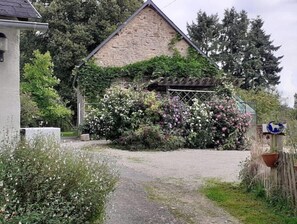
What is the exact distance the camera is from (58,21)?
3378 centimetres

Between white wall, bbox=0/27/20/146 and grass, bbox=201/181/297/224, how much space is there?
12.0 feet

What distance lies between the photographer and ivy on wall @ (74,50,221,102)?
848 inches

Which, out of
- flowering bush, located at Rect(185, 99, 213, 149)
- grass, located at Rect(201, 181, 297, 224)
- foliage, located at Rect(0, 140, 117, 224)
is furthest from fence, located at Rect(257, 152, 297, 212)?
flowering bush, located at Rect(185, 99, 213, 149)

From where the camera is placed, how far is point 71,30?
34031 mm

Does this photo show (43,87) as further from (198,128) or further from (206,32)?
(206,32)

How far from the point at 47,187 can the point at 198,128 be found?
12.0m

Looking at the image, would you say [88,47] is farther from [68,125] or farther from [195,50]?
[195,50]

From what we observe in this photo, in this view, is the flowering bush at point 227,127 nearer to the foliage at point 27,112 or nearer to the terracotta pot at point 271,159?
the terracotta pot at point 271,159

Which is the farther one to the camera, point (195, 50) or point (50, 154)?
point (195, 50)

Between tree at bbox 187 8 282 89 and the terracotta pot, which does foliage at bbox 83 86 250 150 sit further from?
tree at bbox 187 8 282 89

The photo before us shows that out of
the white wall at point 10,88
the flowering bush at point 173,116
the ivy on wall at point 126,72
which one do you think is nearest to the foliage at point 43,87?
the ivy on wall at point 126,72

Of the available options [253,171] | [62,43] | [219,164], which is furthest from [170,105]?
[62,43]

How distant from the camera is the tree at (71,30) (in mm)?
32969

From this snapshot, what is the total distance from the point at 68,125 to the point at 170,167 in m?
20.6
